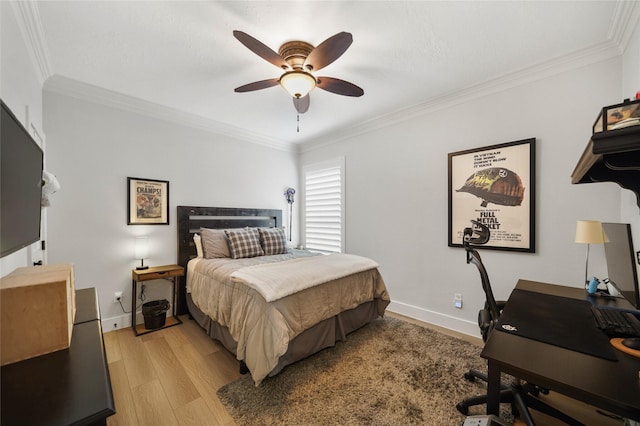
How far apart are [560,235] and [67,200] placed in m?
4.85

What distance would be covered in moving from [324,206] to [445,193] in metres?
2.06

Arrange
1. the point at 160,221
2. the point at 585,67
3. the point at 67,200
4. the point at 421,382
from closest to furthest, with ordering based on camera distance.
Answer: the point at 421,382 < the point at 585,67 < the point at 67,200 < the point at 160,221

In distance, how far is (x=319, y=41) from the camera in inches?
79.9

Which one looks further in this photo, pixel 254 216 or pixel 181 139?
pixel 254 216

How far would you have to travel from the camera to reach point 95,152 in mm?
2834

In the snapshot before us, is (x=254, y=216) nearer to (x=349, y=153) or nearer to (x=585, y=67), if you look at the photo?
(x=349, y=153)

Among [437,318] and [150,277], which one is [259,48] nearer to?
[150,277]

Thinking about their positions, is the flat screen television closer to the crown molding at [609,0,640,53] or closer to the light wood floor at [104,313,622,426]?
the light wood floor at [104,313,622,426]

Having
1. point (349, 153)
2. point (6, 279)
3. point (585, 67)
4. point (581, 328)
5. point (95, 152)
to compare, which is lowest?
point (581, 328)

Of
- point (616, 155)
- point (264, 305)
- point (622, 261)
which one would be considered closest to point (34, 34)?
point (264, 305)

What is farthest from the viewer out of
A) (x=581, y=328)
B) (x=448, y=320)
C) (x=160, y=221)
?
(x=160, y=221)

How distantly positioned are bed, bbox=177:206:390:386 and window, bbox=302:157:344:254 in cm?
108

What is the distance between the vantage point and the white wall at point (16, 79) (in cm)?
143

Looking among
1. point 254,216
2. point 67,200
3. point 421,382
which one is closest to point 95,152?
point 67,200
